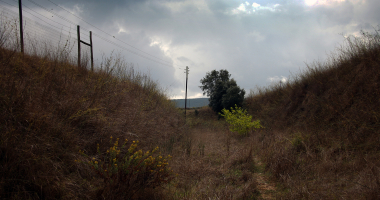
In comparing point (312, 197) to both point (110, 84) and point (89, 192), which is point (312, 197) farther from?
point (110, 84)

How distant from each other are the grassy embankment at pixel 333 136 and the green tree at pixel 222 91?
30.7ft

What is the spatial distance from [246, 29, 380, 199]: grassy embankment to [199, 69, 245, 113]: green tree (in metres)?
9.36

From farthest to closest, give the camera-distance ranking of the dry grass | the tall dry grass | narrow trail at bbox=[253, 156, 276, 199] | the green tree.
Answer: the green tree → narrow trail at bbox=[253, 156, 276, 199] → the dry grass → the tall dry grass

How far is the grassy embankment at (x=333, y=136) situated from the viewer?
10.3 feet

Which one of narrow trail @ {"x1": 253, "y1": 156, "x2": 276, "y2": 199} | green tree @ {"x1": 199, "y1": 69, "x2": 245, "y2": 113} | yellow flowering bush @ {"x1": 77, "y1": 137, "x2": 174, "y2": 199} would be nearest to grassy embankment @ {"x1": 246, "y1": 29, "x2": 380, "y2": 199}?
narrow trail @ {"x1": 253, "y1": 156, "x2": 276, "y2": 199}

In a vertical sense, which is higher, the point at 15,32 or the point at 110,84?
the point at 15,32

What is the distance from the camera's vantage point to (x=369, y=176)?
3055 mm

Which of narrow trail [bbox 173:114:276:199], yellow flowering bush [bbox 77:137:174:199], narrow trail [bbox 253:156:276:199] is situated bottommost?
narrow trail [bbox 253:156:276:199]

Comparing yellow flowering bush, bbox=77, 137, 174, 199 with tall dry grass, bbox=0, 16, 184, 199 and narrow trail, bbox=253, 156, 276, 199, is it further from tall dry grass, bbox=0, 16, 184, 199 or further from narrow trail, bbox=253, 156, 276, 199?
narrow trail, bbox=253, 156, 276, 199

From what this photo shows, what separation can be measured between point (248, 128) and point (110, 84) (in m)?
7.29

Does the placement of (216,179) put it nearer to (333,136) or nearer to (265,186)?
(265,186)

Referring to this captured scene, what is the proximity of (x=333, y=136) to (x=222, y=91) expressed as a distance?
57.9 feet

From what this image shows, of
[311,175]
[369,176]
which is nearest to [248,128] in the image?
[311,175]

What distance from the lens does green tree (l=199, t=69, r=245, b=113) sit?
20.8 meters
